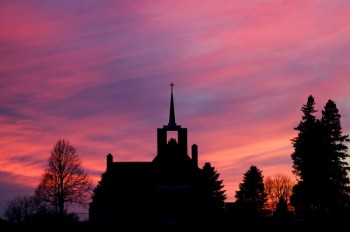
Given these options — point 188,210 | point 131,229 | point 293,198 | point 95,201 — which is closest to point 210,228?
point 131,229

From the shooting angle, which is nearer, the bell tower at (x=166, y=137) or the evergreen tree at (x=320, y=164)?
the evergreen tree at (x=320, y=164)

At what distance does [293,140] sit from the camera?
241ft

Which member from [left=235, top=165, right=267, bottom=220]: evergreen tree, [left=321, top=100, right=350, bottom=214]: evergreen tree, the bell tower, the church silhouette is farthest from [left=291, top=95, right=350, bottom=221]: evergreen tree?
[left=235, top=165, right=267, bottom=220]: evergreen tree

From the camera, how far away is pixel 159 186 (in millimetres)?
90875

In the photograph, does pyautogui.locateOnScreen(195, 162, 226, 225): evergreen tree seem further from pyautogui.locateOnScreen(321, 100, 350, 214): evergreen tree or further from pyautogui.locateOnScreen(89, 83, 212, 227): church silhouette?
pyautogui.locateOnScreen(321, 100, 350, 214): evergreen tree

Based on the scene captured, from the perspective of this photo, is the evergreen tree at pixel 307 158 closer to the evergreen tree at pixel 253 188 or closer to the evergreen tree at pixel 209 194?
the evergreen tree at pixel 209 194

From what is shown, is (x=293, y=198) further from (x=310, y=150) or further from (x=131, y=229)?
(x=131, y=229)

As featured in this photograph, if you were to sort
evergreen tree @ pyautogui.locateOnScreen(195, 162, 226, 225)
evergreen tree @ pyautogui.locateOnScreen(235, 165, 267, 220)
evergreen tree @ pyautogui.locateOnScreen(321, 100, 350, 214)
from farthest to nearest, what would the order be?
evergreen tree @ pyautogui.locateOnScreen(235, 165, 267, 220) → evergreen tree @ pyautogui.locateOnScreen(195, 162, 226, 225) → evergreen tree @ pyautogui.locateOnScreen(321, 100, 350, 214)

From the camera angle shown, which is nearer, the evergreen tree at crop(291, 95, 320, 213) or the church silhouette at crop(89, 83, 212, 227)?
the evergreen tree at crop(291, 95, 320, 213)

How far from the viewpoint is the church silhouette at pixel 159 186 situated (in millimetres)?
88062

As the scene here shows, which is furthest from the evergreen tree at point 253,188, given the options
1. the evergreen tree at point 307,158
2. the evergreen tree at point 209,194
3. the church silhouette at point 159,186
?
the evergreen tree at point 307,158

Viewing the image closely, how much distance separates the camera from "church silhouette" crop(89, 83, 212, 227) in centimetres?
8806

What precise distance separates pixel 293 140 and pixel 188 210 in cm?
2090

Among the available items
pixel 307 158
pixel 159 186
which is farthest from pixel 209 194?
pixel 307 158
